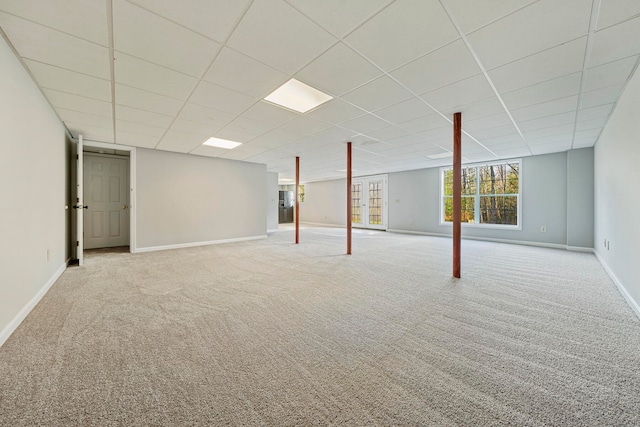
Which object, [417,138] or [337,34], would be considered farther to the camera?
[417,138]

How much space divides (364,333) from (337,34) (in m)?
2.34

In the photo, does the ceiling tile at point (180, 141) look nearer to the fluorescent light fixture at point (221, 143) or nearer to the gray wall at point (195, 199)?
the fluorescent light fixture at point (221, 143)

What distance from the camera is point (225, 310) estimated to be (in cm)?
236

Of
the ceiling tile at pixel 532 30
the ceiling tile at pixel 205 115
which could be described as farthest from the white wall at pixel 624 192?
the ceiling tile at pixel 205 115

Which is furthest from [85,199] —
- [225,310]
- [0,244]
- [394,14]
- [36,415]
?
[394,14]

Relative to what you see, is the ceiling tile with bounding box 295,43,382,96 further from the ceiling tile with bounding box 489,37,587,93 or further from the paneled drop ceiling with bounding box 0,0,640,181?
the ceiling tile with bounding box 489,37,587,93

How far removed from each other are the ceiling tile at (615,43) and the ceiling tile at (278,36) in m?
2.07

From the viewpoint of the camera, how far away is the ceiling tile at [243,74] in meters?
2.16

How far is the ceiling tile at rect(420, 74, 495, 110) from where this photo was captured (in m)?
2.60

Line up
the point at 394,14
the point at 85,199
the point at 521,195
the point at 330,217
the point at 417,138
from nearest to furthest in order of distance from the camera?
the point at 394,14 < the point at 417,138 < the point at 85,199 < the point at 521,195 < the point at 330,217

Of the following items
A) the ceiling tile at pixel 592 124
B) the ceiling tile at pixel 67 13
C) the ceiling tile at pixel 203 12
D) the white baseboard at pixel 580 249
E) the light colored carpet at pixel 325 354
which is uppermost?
the ceiling tile at pixel 592 124

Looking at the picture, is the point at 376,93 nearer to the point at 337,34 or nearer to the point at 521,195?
the point at 337,34

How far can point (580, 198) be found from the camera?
5.50 metres

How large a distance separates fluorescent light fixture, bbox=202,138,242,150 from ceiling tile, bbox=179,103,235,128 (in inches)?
43.7
